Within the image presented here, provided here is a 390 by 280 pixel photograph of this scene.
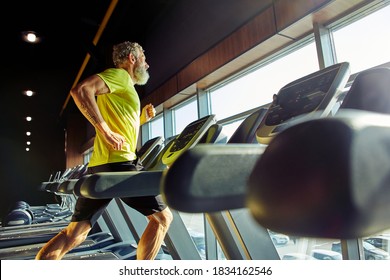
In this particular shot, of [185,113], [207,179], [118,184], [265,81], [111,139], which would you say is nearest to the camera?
[207,179]

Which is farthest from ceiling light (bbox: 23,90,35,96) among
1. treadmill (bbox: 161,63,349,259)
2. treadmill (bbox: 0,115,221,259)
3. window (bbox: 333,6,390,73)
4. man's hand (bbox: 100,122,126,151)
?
treadmill (bbox: 161,63,349,259)

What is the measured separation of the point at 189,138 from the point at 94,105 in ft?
1.54

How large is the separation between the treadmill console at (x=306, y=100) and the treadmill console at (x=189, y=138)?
1.32 feet

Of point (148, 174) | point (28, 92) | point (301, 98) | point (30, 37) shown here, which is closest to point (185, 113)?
point (30, 37)

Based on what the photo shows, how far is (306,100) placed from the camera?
3.35 ft

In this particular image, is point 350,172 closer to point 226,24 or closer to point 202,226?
point 226,24

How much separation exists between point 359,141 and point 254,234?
1032 mm

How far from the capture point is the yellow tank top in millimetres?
1635

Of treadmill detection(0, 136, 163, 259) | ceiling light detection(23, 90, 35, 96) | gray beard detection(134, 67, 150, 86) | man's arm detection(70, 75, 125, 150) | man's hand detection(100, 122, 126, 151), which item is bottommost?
treadmill detection(0, 136, 163, 259)

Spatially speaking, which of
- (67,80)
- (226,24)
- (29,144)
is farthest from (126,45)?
(29,144)

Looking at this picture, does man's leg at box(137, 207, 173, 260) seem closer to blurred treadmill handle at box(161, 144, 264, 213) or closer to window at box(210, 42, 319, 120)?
window at box(210, 42, 319, 120)

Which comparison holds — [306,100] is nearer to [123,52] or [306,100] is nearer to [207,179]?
[207,179]

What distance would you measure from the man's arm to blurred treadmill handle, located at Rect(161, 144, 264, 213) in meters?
1.17

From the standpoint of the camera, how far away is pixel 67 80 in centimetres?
663
